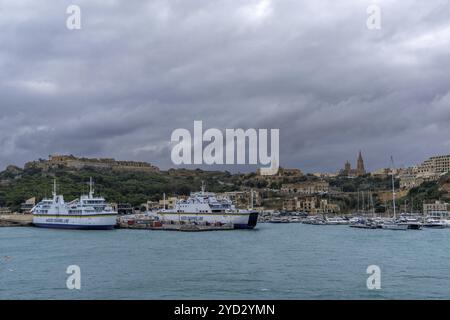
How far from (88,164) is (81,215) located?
77922mm

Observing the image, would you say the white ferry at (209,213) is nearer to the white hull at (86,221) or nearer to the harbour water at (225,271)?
the white hull at (86,221)

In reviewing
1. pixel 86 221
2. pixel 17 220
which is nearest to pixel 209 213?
pixel 86 221

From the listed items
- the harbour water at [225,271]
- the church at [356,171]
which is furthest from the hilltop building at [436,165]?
the harbour water at [225,271]

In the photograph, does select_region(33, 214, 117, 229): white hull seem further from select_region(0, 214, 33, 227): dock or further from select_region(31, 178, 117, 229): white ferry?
select_region(0, 214, 33, 227): dock

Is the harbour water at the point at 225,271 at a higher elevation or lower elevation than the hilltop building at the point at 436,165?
lower

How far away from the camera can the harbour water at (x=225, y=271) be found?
56.6 feet

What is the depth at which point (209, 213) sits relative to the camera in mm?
56062

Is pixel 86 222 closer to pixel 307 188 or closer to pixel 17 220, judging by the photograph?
pixel 17 220

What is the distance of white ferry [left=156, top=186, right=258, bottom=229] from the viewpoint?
175 feet

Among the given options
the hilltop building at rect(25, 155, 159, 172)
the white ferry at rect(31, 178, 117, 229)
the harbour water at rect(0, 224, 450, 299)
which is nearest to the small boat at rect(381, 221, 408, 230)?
the harbour water at rect(0, 224, 450, 299)

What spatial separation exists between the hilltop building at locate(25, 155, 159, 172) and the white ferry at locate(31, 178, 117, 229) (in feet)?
208

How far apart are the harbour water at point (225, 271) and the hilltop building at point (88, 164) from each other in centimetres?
9089

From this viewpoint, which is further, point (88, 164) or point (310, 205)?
point (88, 164)
